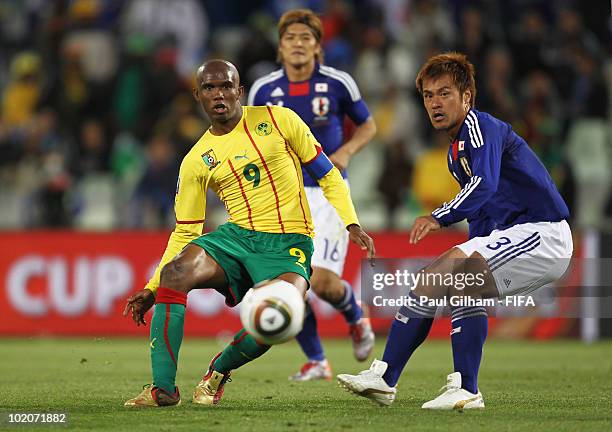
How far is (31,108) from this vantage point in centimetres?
1725

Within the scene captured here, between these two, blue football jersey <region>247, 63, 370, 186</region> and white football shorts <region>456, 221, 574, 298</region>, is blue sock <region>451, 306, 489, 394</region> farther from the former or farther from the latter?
blue football jersey <region>247, 63, 370, 186</region>

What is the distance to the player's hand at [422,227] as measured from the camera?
6309 millimetres

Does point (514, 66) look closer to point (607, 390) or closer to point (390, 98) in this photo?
point (390, 98)

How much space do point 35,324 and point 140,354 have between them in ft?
9.68

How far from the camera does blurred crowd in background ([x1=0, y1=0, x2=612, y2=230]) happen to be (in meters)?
15.4

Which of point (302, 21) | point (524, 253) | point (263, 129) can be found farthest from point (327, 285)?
point (524, 253)

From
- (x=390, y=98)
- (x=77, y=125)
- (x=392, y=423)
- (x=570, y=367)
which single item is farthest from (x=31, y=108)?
(x=392, y=423)

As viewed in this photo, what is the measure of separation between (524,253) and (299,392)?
2058 mm

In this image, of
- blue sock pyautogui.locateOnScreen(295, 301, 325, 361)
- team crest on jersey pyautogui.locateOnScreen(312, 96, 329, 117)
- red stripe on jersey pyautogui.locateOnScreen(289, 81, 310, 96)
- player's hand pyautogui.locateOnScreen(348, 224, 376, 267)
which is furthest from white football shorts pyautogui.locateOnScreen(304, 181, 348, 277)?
player's hand pyautogui.locateOnScreen(348, 224, 376, 267)

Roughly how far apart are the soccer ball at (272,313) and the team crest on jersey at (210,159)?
36.0 inches

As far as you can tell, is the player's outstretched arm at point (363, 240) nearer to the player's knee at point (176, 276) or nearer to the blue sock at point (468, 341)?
the blue sock at point (468, 341)

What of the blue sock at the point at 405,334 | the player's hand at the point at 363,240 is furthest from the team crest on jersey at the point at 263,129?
the blue sock at the point at 405,334

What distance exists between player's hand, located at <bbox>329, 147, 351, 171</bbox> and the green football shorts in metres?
1.96

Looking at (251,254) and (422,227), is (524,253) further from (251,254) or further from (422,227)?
(251,254)
